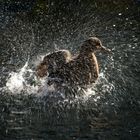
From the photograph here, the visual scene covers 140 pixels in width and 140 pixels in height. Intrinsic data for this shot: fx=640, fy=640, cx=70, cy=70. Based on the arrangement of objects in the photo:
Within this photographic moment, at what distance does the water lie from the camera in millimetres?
10602

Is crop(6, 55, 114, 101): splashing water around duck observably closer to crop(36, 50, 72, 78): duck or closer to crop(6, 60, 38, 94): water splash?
crop(6, 60, 38, 94): water splash

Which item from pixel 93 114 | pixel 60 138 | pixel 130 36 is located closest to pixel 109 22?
pixel 130 36

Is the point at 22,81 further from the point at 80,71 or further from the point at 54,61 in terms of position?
the point at 80,71

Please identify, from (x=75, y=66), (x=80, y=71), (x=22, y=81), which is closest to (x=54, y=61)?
(x=75, y=66)

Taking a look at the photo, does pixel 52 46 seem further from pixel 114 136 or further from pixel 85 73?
pixel 114 136

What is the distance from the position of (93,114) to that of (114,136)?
1.10 metres

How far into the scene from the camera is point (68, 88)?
1221 centimetres

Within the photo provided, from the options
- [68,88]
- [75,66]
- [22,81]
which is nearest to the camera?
A: [68,88]

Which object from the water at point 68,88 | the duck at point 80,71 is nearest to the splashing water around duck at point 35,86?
the water at point 68,88

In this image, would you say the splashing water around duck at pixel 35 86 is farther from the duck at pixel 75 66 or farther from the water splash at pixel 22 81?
the duck at pixel 75 66

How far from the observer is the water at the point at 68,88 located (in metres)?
10.6

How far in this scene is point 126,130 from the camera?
1046cm

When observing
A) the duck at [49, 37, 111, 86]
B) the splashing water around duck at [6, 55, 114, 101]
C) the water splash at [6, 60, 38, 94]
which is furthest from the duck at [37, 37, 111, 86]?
the water splash at [6, 60, 38, 94]

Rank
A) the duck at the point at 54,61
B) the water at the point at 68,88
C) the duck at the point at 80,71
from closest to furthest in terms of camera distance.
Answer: the water at the point at 68,88
the duck at the point at 80,71
the duck at the point at 54,61
